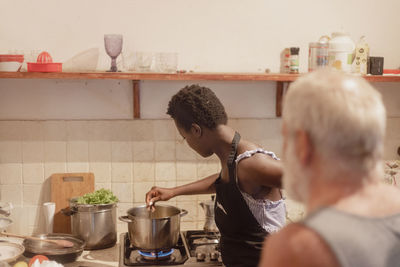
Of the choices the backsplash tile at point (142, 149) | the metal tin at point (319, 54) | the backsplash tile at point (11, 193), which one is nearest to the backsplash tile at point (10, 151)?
the backsplash tile at point (11, 193)

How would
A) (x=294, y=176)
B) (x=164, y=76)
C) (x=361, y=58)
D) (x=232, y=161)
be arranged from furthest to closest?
(x=361, y=58), (x=164, y=76), (x=232, y=161), (x=294, y=176)

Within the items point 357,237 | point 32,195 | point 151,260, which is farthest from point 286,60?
point 357,237

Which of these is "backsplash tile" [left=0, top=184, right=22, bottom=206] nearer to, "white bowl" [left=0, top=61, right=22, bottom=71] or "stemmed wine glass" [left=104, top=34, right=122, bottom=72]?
"white bowl" [left=0, top=61, right=22, bottom=71]

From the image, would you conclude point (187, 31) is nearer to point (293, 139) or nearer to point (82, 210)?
point (82, 210)

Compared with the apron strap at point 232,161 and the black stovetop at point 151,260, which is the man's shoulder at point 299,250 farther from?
the black stovetop at point 151,260

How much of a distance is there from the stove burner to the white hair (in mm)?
1501

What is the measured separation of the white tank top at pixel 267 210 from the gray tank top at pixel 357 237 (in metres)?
1.00

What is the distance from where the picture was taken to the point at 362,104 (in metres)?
0.94

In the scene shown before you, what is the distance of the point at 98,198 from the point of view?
2.56 metres

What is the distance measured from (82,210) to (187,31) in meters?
1.04

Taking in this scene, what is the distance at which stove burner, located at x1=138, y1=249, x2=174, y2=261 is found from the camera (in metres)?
2.34

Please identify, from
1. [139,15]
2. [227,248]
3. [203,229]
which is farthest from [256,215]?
[139,15]

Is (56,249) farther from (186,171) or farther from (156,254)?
(186,171)

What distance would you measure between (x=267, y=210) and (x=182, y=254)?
588 mm
